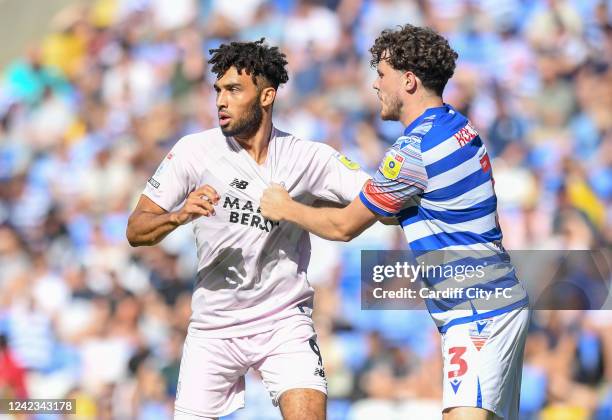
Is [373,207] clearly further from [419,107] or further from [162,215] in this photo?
[162,215]

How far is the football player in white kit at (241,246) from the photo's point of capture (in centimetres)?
502

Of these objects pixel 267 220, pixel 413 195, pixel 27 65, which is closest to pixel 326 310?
pixel 267 220

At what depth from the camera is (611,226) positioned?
8.63 m

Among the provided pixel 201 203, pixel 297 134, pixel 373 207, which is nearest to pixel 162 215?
pixel 201 203

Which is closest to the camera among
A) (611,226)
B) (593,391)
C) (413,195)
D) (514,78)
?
(413,195)

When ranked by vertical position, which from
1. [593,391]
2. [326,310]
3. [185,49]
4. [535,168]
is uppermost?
[185,49]

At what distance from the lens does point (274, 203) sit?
467cm

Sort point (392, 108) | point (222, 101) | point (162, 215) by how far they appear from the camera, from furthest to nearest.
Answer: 1. point (222, 101)
2. point (162, 215)
3. point (392, 108)

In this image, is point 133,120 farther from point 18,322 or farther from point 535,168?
point 535,168

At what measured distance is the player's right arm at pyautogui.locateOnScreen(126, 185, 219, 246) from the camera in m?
4.60

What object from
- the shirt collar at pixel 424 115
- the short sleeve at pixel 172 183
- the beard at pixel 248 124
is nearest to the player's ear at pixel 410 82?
the shirt collar at pixel 424 115

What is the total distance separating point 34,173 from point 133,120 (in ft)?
4.06

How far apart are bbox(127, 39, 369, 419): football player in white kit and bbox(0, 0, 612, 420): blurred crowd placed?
11.3 ft

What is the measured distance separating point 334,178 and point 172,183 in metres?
0.84
